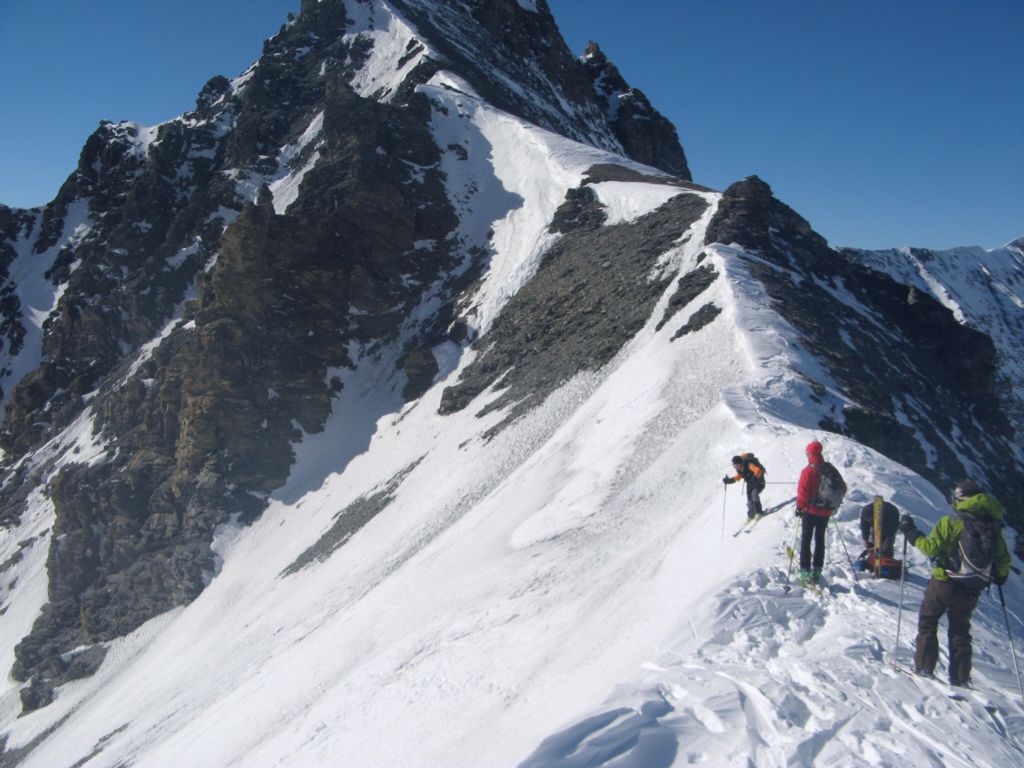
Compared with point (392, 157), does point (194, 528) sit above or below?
below

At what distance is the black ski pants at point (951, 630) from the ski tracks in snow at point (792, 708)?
23 centimetres

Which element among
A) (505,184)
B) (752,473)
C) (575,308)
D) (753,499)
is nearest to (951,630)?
(753,499)

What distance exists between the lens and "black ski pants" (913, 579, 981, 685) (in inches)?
289

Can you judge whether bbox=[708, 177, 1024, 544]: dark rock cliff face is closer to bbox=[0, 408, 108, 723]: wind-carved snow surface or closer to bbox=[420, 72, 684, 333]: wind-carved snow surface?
bbox=[420, 72, 684, 333]: wind-carved snow surface

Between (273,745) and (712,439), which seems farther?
(712,439)

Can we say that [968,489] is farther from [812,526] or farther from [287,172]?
[287,172]

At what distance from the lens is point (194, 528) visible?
43.0 metres

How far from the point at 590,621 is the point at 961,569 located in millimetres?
5560

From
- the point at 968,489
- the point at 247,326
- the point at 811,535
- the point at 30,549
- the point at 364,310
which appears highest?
the point at 247,326

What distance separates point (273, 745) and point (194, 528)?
33896 mm

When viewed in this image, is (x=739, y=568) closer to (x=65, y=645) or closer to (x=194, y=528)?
(x=194, y=528)

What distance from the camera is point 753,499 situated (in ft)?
38.7

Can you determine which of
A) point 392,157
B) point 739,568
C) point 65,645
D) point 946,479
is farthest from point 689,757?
point 392,157

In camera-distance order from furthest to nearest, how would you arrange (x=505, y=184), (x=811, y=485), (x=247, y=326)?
(x=505, y=184)
(x=247, y=326)
(x=811, y=485)
